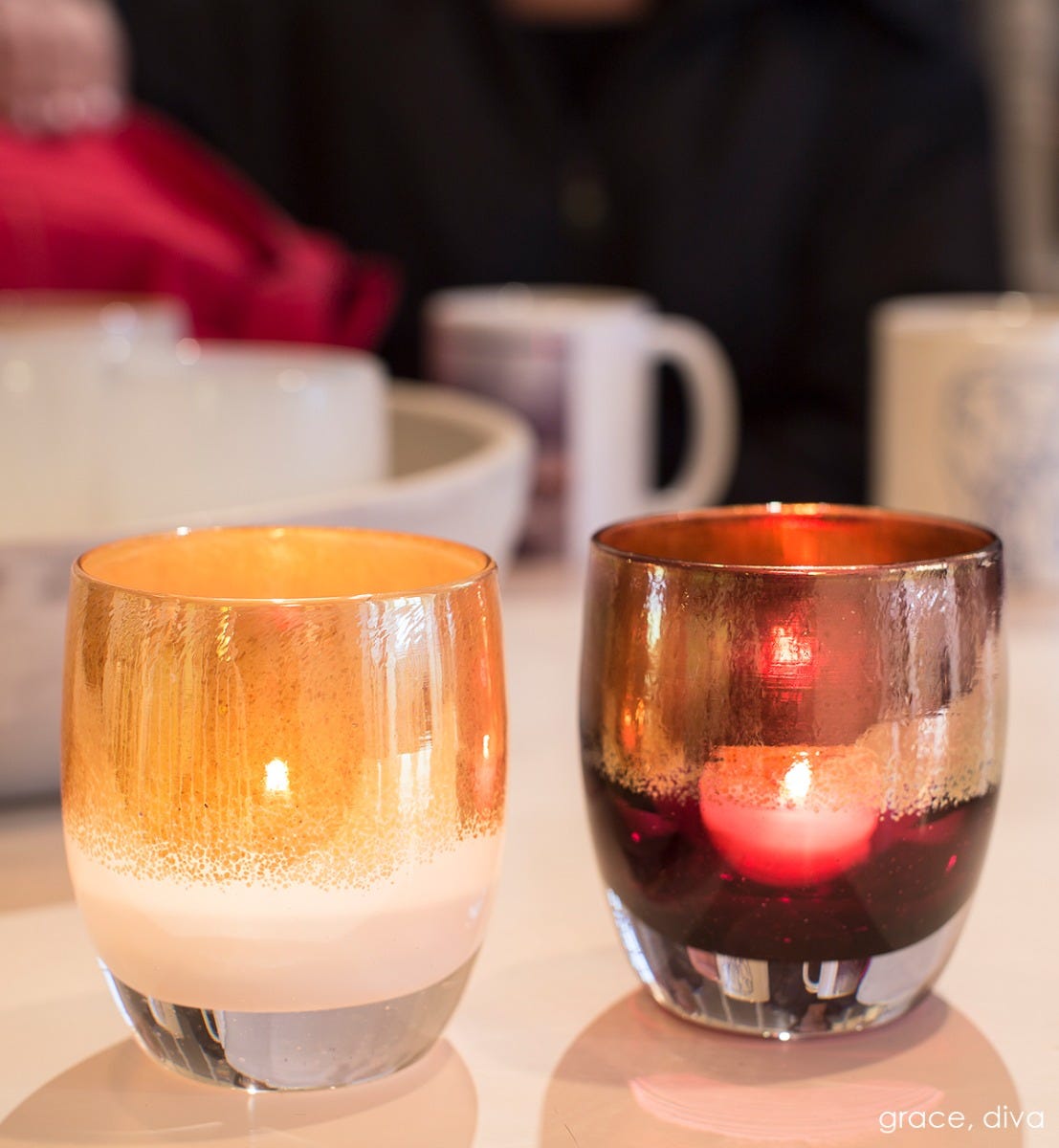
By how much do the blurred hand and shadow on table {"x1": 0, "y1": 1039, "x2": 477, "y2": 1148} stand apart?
688 mm

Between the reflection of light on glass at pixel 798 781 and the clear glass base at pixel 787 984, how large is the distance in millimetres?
34

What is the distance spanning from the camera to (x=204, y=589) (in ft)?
0.92

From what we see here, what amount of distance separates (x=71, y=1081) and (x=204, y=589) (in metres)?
0.09

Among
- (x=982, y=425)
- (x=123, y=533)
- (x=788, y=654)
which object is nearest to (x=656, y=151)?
(x=982, y=425)

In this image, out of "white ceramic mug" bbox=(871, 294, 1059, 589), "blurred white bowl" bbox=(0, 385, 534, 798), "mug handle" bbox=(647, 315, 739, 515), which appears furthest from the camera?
"mug handle" bbox=(647, 315, 739, 515)

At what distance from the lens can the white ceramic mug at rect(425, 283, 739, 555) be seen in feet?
2.24

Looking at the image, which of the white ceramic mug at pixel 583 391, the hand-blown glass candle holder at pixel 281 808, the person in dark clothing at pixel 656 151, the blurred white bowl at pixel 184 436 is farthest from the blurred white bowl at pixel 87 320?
→ the person in dark clothing at pixel 656 151

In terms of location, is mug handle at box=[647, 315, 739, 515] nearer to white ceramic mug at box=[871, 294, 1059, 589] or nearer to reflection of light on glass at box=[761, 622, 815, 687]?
white ceramic mug at box=[871, 294, 1059, 589]

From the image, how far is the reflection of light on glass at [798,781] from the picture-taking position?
247 mm

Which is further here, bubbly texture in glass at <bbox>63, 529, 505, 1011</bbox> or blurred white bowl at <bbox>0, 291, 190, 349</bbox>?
blurred white bowl at <bbox>0, 291, 190, 349</bbox>

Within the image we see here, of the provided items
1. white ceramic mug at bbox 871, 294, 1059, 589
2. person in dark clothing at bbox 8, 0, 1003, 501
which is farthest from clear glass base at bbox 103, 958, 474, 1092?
person in dark clothing at bbox 8, 0, 1003, 501

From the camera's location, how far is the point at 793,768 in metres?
0.25

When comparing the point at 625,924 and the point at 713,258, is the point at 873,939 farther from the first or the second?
the point at 713,258

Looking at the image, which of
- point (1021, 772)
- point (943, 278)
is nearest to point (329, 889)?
point (1021, 772)
